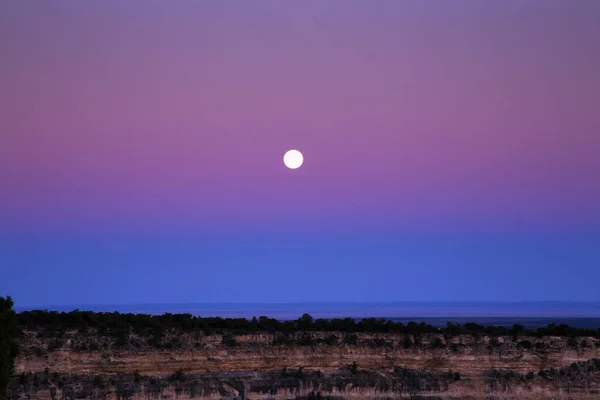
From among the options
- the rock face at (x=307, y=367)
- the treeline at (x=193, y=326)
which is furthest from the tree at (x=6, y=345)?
the treeline at (x=193, y=326)

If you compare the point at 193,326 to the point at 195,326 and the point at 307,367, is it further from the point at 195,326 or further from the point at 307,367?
the point at 307,367

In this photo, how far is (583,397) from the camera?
46.0 metres

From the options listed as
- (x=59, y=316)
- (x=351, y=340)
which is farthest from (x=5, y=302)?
(x=351, y=340)

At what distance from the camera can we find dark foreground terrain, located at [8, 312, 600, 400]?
40.4 m

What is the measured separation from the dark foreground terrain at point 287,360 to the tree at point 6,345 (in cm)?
192

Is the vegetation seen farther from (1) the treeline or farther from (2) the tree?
(2) the tree

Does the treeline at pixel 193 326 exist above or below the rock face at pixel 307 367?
Answer: above

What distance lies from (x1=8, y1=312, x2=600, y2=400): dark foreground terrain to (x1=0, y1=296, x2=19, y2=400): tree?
1.92 m

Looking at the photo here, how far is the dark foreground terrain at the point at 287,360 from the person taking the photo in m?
40.4

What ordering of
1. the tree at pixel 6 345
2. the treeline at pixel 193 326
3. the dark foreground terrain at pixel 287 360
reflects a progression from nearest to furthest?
the tree at pixel 6 345 → the dark foreground terrain at pixel 287 360 → the treeline at pixel 193 326

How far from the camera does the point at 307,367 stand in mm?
44438

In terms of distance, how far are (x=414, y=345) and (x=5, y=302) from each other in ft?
62.4

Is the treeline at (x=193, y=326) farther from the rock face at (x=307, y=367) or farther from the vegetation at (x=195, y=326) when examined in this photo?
the rock face at (x=307, y=367)

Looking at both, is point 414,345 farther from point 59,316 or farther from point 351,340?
point 59,316
